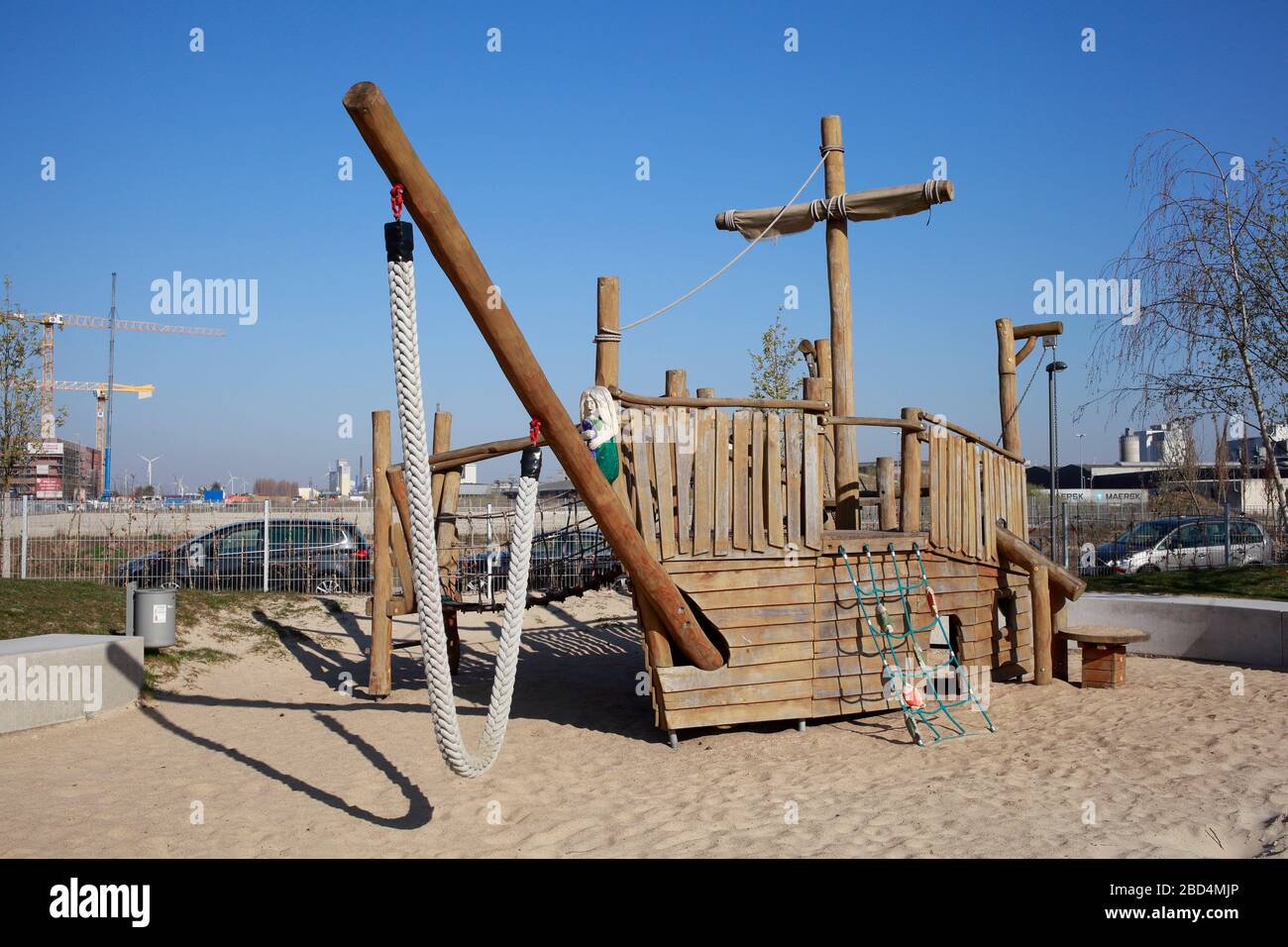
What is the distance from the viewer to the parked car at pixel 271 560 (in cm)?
1532

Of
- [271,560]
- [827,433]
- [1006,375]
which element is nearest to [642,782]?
[827,433]

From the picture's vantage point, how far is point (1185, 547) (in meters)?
18.2

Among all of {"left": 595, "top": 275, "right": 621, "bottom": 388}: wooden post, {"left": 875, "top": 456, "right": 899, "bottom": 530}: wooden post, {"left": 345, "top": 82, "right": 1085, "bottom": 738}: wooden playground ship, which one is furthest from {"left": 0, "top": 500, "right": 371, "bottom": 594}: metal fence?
{"left": 595, "top": 275, "right": 621, "bottom": 388}: wooden post

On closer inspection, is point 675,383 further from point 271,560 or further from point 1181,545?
point 1181,545

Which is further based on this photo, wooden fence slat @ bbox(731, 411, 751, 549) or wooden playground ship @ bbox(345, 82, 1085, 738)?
wooden fence slat @ bbox(731, 411, 751, 549)

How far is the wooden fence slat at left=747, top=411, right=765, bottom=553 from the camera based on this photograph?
25.1 ft

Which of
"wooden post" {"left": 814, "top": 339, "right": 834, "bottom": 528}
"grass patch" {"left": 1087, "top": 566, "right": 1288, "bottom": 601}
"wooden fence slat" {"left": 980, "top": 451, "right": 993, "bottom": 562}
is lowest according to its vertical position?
"grass patch" {"left": 1087, "top": 566, "right": 1288, "bottom": 601}

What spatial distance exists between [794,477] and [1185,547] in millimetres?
13629

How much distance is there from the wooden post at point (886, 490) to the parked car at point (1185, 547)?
9.13 meters

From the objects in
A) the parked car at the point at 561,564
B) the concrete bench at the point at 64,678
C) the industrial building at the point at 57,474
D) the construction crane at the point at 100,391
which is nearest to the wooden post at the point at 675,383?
the parked car at the point at 561,564

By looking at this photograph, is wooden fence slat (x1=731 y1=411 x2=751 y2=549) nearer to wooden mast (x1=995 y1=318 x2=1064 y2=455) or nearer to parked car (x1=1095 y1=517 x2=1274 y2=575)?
wooden mast (x1=995 y1=318 x2=1064 y2=455)

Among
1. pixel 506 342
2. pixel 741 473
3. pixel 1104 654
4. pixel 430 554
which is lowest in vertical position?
pixel 1104 654

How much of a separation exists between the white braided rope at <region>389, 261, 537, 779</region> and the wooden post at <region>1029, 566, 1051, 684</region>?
20.5ft

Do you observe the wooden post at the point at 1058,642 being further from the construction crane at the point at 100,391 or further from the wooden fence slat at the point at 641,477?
the construction crane at the point at 100,391
